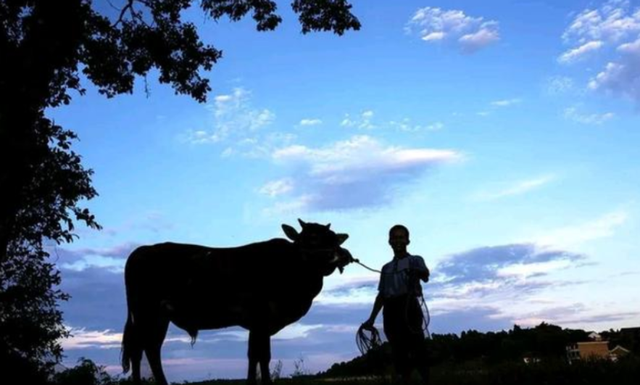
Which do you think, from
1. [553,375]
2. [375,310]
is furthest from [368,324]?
[553,375]

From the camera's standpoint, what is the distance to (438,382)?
11.3 meters

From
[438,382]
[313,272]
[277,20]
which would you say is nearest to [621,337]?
[438,382]

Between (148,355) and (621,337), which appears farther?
(621,337)

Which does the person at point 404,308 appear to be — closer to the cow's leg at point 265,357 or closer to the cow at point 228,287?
the cow at point 228,287

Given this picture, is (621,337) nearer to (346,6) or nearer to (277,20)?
(346,6)

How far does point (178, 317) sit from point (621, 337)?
36.9 feet

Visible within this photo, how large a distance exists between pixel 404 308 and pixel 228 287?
332 cm

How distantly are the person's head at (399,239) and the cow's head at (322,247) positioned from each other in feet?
3.63

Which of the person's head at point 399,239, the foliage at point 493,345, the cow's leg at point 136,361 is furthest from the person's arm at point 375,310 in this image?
the foliage at point 493,345

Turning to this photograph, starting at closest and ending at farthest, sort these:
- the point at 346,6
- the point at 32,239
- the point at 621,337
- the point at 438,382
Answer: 1. the point at 438,382
2. the point at 32,239
3. the point at 621,337
4. the point at 346,6

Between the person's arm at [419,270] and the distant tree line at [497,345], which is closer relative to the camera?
the person's arm at [419,270]

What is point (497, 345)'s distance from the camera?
1933 centimetres

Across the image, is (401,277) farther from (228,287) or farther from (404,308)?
(228,287)

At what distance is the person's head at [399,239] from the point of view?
32.3ft
